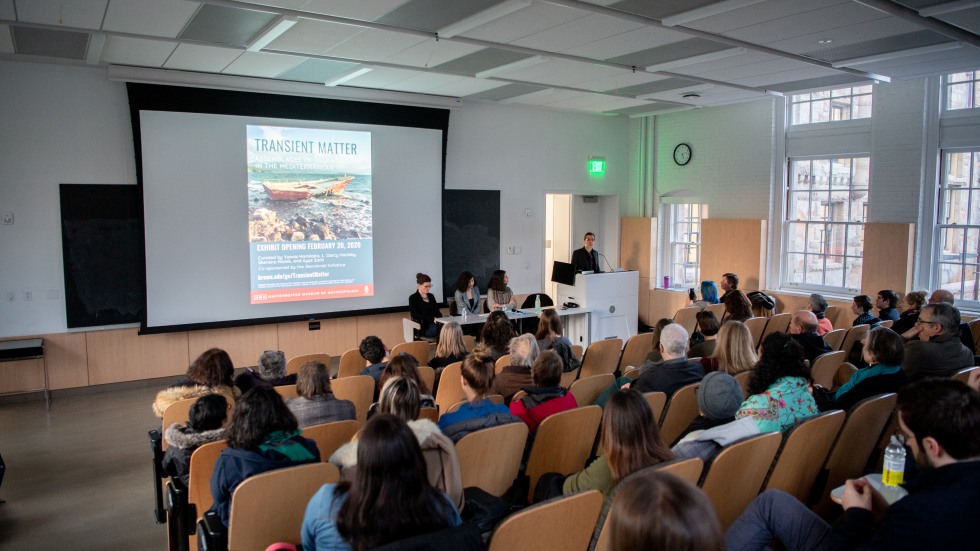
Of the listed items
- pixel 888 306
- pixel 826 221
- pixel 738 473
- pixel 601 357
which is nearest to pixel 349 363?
pixel 601 357

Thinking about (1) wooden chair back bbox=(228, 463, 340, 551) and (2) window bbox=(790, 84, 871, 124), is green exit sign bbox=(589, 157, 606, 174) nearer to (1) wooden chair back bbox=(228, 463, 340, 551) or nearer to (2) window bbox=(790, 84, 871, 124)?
(2) window bbox=(790, 84, 871, 124)

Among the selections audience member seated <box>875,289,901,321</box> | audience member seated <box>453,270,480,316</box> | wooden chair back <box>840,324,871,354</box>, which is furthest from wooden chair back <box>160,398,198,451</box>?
audience member seated <box>875,289,901,321</box>

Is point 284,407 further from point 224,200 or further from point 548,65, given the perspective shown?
point 224,200

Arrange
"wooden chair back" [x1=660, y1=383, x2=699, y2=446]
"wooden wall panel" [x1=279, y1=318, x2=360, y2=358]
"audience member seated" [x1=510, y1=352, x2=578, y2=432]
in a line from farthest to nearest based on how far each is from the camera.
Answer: "wooden wall panel" [x1=279, y1=318, x2=360, y2=358] → "wooden chair back" [x1=660, y1=383, x2=699, y2=446] → "audience member seated" [x1=510, y1=352, x2=578, y2=432]

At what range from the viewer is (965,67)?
728 cm

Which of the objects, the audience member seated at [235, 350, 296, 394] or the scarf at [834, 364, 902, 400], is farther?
the audience member seated at [235, 350, 296, 394]

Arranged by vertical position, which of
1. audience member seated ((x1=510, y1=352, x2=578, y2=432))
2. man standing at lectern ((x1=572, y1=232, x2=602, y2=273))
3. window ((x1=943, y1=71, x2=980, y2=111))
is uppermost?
window ((x1=943, y1=71, x2=980, y2=111))

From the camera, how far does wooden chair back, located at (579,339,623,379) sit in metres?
5.84

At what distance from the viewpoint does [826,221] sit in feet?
31.4

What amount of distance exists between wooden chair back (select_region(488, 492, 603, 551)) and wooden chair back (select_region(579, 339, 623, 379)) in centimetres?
349

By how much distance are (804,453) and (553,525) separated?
5.04 feet

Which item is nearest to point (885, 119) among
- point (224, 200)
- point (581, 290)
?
point (581, 290)

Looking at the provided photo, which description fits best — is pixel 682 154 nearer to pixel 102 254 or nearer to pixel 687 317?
pixel 687 317

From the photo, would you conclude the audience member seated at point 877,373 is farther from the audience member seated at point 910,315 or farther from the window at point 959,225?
the window at point 959,225
